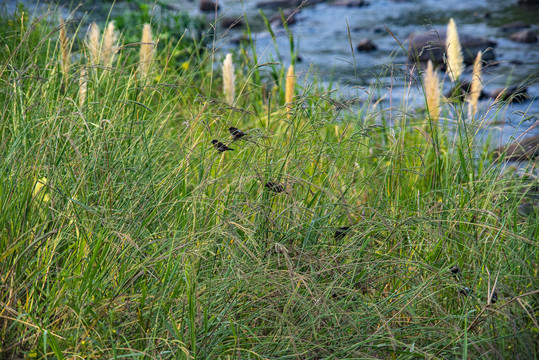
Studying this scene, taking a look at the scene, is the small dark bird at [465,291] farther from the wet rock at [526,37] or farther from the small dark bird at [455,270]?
the wet rock at [526,37]

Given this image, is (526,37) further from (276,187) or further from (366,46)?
(276,187)

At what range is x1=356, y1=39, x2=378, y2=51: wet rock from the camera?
8164mm

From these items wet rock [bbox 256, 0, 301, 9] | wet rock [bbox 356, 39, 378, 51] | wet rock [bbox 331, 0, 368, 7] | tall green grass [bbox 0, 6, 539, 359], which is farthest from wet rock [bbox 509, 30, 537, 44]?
tall green grass [bbox 0, 6, 539, 359]

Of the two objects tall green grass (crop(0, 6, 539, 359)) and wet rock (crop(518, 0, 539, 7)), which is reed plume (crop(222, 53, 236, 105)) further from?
wet rock (crop(518, 0, 539, 7))

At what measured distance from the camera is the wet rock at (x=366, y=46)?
8.16 metres

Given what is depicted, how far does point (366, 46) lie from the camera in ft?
26.8

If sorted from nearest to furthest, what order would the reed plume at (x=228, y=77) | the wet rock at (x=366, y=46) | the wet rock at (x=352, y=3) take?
1. the reed plume at (x=228, y=77)
2. the wet rock at (x=366, y=46)
3. the wet rock at (x=352, y=3)

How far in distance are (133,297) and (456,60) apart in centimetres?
228

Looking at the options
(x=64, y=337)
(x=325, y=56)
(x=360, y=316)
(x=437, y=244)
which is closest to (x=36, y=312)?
(x=64, y=337)

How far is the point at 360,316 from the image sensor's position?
5.80 ft

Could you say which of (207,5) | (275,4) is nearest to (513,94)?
(207,5)

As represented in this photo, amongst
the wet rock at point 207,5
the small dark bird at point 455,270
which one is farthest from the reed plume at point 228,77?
the wet rock at point 207,5

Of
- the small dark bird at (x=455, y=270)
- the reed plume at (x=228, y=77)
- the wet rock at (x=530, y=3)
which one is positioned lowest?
the wet rock at (x=530, y=3)

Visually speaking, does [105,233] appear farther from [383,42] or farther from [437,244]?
[383,42]
